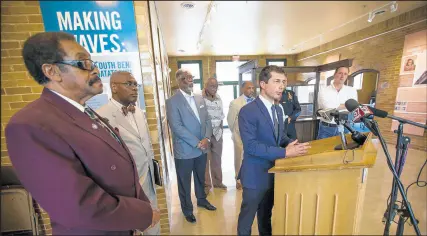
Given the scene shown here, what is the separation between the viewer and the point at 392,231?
135 cm

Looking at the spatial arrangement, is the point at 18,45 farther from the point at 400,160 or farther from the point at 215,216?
the point at 400,160

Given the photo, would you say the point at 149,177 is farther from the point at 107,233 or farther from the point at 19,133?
the point at 19,133

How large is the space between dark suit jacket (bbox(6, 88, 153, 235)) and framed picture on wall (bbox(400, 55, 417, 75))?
12.9ft

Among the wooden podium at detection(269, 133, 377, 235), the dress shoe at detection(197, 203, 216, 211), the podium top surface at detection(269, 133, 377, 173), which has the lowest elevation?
the dress shoe at detection(197, 203, 216, 211)

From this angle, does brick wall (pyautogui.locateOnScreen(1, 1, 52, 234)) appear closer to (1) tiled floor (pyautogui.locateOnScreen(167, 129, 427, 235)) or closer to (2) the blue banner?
(2) the blue banner

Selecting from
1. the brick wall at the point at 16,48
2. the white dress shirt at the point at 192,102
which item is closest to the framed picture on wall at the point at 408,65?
the white dress shirt at the point at 192,102

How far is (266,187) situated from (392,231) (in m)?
1.20

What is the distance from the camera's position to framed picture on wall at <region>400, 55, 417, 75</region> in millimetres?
2556

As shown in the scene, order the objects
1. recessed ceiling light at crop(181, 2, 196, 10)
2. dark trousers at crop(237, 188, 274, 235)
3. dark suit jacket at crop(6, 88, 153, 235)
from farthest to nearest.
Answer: dark trousers at crop(237, 188, 274, 235), recessed ceiling light at crop(181, 2, 196, 10), dark suit jacket at crop(6, 88, 153, 235)

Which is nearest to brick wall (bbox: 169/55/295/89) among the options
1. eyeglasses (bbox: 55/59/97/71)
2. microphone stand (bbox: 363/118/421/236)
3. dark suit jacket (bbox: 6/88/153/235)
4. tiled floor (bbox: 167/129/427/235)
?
tiled floor (bbox: 167/129/427/235)

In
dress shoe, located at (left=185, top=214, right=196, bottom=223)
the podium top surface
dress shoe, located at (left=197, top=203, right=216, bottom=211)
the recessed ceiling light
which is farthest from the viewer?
dress shoe, located at (left=197, top=203, right=216, bottom=211)

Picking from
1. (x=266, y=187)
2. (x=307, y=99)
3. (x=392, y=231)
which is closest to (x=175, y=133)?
(x=266, y=187)

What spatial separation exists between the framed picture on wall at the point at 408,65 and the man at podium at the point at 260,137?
2.99 meters

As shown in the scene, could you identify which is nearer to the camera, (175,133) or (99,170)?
(99,170)
